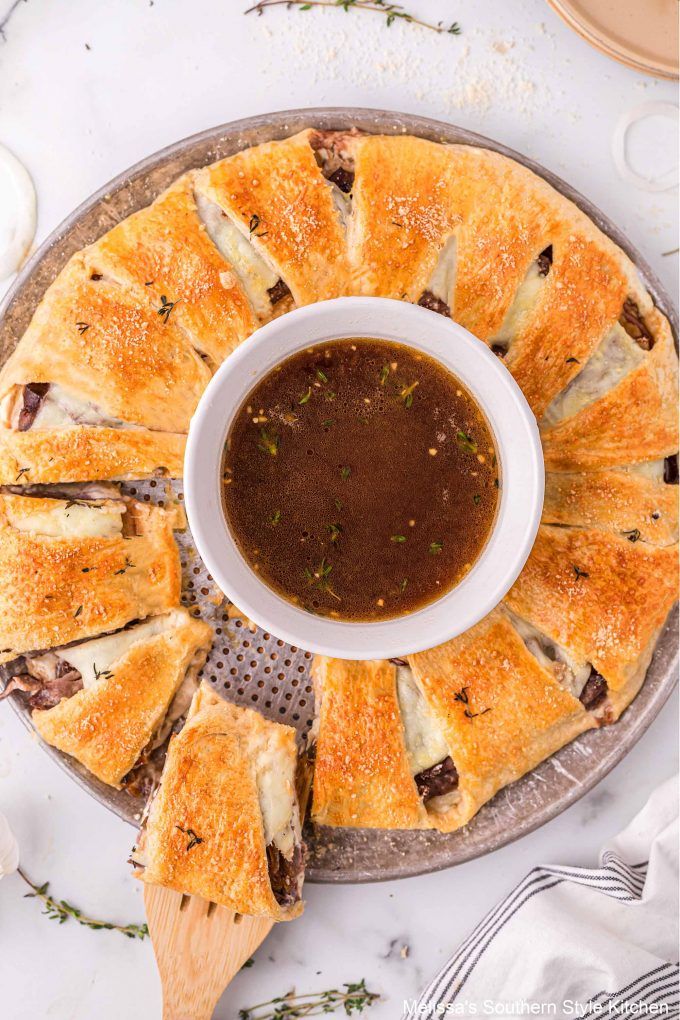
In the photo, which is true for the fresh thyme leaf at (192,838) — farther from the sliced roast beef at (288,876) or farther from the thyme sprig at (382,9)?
the thyme sprig at (382,9)

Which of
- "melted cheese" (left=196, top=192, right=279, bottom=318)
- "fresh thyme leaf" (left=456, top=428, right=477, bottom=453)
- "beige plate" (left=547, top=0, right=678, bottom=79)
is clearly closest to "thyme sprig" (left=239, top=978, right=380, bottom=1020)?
"fresh thyme leaf" (left=456, top=428, right=477, bottom=453)

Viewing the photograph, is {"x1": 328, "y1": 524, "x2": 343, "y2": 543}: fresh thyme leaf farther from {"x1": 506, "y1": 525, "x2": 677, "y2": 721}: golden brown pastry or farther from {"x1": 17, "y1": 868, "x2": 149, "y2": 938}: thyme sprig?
{"x1": 17, "y1": 868, "x2": 149, "y2": 938}: thyme sprig

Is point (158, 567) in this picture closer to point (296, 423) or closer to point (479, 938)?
point (296, 423)

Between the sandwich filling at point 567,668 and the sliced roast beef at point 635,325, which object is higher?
the sliced roast beef at point 635,325

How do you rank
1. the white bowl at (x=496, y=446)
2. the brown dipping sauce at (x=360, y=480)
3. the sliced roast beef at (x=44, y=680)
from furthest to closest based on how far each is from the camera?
the sliced roast beef at (x=44, y=680) → the brown dipping sauce at (x=360, y=480) → the white bowl at (x=496, y=446)

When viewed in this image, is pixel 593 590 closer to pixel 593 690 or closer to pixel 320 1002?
pixel 593 690

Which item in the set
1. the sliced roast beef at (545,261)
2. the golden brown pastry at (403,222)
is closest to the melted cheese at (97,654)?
the golden brown pastry at (403,222)

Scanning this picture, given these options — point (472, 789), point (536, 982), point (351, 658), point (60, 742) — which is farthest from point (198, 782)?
point (536, 982)
